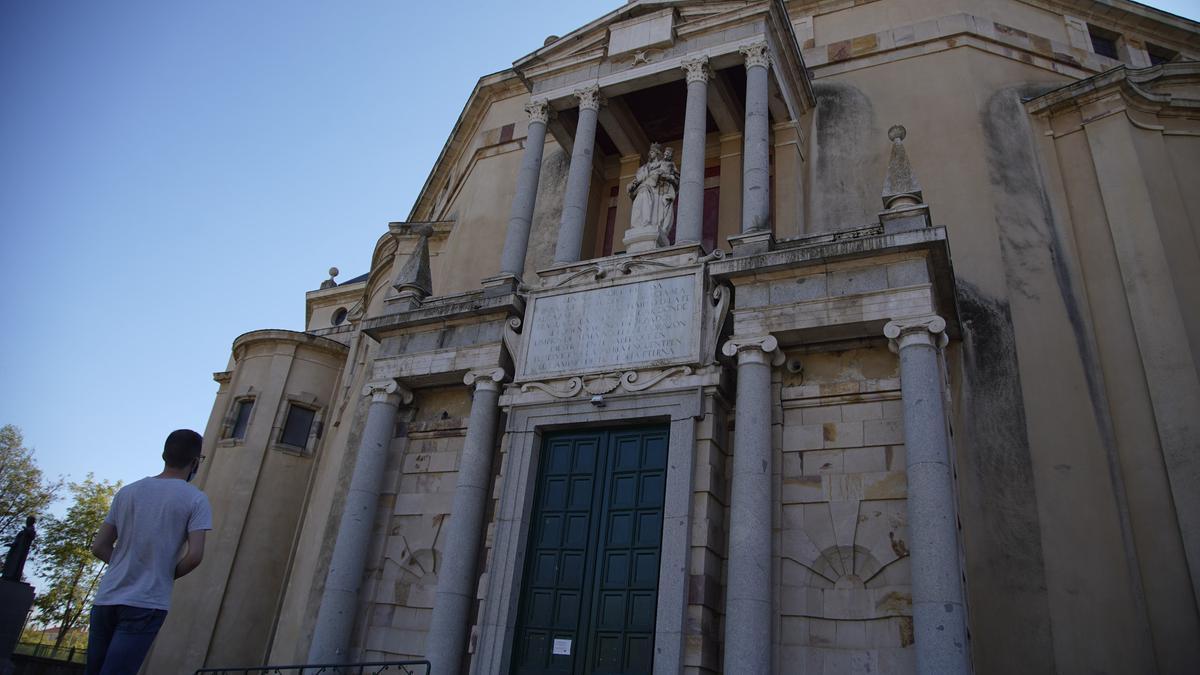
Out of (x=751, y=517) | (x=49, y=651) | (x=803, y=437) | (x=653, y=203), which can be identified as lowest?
(x=49, y=651)

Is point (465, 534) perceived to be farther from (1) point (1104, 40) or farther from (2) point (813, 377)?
(1) point (1104, 40)

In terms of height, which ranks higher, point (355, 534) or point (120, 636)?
point (355, 534)

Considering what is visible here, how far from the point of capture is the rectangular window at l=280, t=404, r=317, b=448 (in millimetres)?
→ 23391

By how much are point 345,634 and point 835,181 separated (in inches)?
441

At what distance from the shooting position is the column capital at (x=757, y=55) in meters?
13.8

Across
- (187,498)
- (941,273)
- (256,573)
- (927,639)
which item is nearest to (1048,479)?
(941,273)

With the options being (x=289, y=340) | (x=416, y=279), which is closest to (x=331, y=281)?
(x=289, y=340)

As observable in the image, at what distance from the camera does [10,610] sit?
410 inches

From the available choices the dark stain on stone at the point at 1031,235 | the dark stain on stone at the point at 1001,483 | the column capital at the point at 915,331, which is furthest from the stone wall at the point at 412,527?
the dark stain on stone at the point at 1031,235

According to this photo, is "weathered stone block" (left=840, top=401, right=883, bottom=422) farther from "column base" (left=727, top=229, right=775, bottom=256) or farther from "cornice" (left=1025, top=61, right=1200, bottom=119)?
"cornice" (left=1025, top=61, right=1200, bottom=119)

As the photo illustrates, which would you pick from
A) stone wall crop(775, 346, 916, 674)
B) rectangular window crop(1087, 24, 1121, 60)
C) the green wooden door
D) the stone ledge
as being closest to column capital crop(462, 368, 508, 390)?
the stone ledge

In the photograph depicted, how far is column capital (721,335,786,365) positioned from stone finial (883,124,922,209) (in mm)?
2499

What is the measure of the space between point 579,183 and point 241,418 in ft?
47.0

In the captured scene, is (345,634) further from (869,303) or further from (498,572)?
(869,303)
